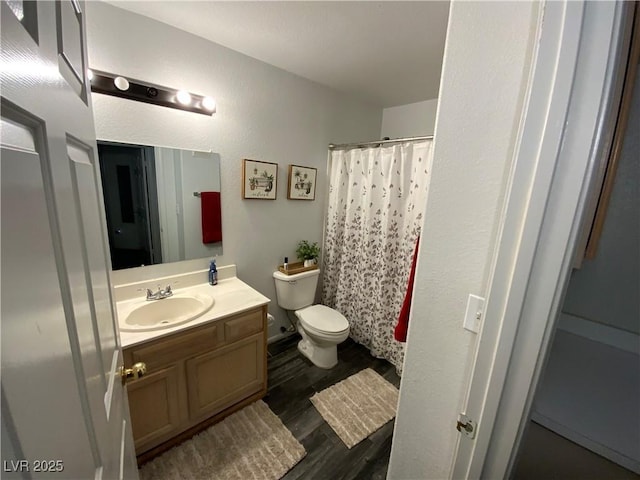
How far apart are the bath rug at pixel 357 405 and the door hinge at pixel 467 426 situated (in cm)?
108

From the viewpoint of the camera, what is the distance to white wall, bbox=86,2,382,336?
139 centimetres

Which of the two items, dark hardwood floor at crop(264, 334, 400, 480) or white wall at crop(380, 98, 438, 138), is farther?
white wall at crop(380, 98, 438, 138)

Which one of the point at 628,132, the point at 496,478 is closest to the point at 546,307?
the point at 496,478

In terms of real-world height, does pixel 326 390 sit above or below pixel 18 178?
below

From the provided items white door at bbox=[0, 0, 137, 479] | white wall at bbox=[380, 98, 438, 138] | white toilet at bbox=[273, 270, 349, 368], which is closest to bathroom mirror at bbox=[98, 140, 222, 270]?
white toilet at bbox=[273, 270, 349, 368]

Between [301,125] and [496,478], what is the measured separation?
7.50 ft

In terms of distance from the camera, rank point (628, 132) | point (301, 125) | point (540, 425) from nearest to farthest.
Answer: point (628, 132) < point (540, 425) < point (301, 125)

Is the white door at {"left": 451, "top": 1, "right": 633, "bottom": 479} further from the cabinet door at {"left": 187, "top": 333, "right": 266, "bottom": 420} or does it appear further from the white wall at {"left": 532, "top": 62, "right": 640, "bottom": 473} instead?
the cabinet door at {"left": 187, "top": 333, "right": 266, "bottom": 420}

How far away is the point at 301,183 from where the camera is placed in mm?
2287

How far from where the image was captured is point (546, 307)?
567 millimetres

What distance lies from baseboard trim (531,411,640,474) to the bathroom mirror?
236cm

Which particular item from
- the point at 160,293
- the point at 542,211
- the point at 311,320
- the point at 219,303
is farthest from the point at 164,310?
the point at 542,211

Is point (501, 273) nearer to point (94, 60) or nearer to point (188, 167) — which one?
point (188, 167)

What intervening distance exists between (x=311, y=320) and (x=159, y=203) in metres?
1.38
